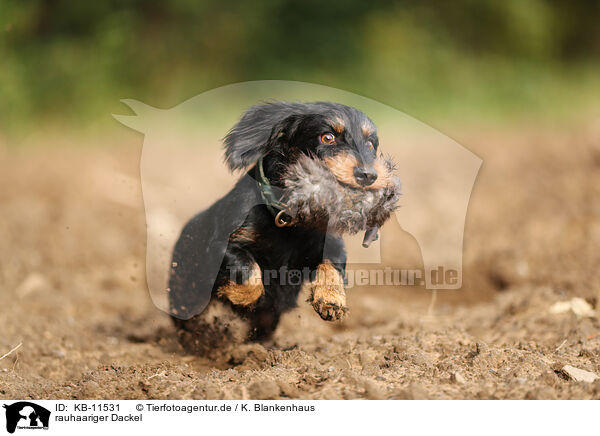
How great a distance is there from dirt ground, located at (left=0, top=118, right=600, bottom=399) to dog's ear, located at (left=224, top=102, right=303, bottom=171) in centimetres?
102

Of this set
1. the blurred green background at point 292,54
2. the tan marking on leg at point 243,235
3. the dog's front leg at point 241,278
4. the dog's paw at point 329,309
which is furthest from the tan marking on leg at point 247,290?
the blurred green background at point 292,54

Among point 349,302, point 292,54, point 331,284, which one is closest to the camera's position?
A: point 331,284

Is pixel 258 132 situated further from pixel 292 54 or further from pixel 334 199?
pixel 292 54

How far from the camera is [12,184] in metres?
7.68

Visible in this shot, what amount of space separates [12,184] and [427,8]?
5.49m

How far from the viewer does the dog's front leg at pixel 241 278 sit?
115 inches

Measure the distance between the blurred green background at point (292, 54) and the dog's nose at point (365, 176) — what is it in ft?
5.48

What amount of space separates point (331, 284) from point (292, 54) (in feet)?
9.51

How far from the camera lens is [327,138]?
8.86 feet
